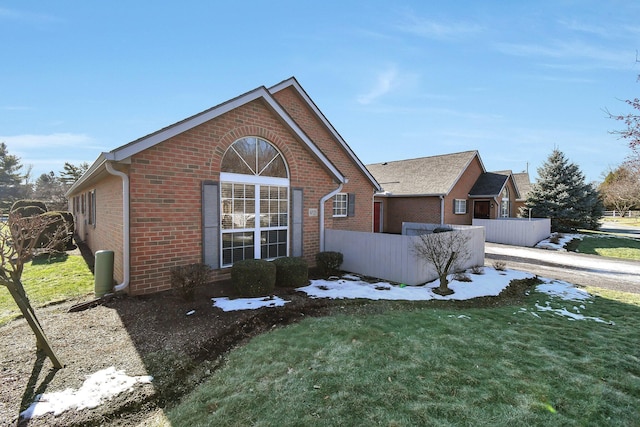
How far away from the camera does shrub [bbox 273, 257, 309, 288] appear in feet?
25.9

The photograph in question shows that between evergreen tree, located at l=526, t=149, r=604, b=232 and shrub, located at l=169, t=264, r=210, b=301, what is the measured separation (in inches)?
1083

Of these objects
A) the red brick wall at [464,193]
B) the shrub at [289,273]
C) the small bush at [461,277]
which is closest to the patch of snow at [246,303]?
the shrub at [289,273]

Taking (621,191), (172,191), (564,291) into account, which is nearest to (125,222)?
(172,191)

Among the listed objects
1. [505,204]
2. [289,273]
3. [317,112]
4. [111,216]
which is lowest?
[289,273]

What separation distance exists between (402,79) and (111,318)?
12152mm

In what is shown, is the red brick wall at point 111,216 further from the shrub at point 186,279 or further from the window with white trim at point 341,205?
the window with white trim at point 341,205

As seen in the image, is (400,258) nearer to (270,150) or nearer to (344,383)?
(270,150)

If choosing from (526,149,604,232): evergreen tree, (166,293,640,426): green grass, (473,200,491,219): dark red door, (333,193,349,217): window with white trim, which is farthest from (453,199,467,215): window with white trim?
(166,293,640,426): green grass

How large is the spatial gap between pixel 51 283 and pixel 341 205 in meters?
11.3

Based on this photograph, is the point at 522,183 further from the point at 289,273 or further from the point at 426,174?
the point at 289,273

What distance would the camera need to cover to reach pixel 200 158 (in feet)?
24.3

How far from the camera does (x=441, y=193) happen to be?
2023cm

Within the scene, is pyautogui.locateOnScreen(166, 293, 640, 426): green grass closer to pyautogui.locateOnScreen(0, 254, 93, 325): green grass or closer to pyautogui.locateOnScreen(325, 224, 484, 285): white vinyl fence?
pyautogui.locateOnScreen(325, 224, 484, 285): white vinyl fence

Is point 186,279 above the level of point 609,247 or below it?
above
